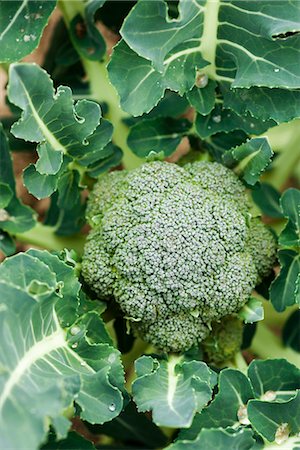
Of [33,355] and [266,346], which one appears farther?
[266,346]

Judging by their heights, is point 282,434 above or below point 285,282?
below

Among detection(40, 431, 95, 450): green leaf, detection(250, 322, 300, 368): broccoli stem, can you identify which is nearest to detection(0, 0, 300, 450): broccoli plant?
detection(40, 431, 95, 450): green leaf

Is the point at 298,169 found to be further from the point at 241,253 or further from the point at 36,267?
the point at 36,267

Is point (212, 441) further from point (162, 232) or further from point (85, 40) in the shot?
point (85, 40)

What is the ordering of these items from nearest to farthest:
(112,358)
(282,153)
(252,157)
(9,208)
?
(112,358)
(252,157)
(9,208)
(282,153)

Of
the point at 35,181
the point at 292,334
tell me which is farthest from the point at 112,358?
the point at 292,334

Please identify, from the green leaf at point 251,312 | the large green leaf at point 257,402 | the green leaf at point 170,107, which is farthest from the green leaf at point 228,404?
the green leaf at point 170,107

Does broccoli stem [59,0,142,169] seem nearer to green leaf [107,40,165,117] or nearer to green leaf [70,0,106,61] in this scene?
green leaf [70,0,106,61]
